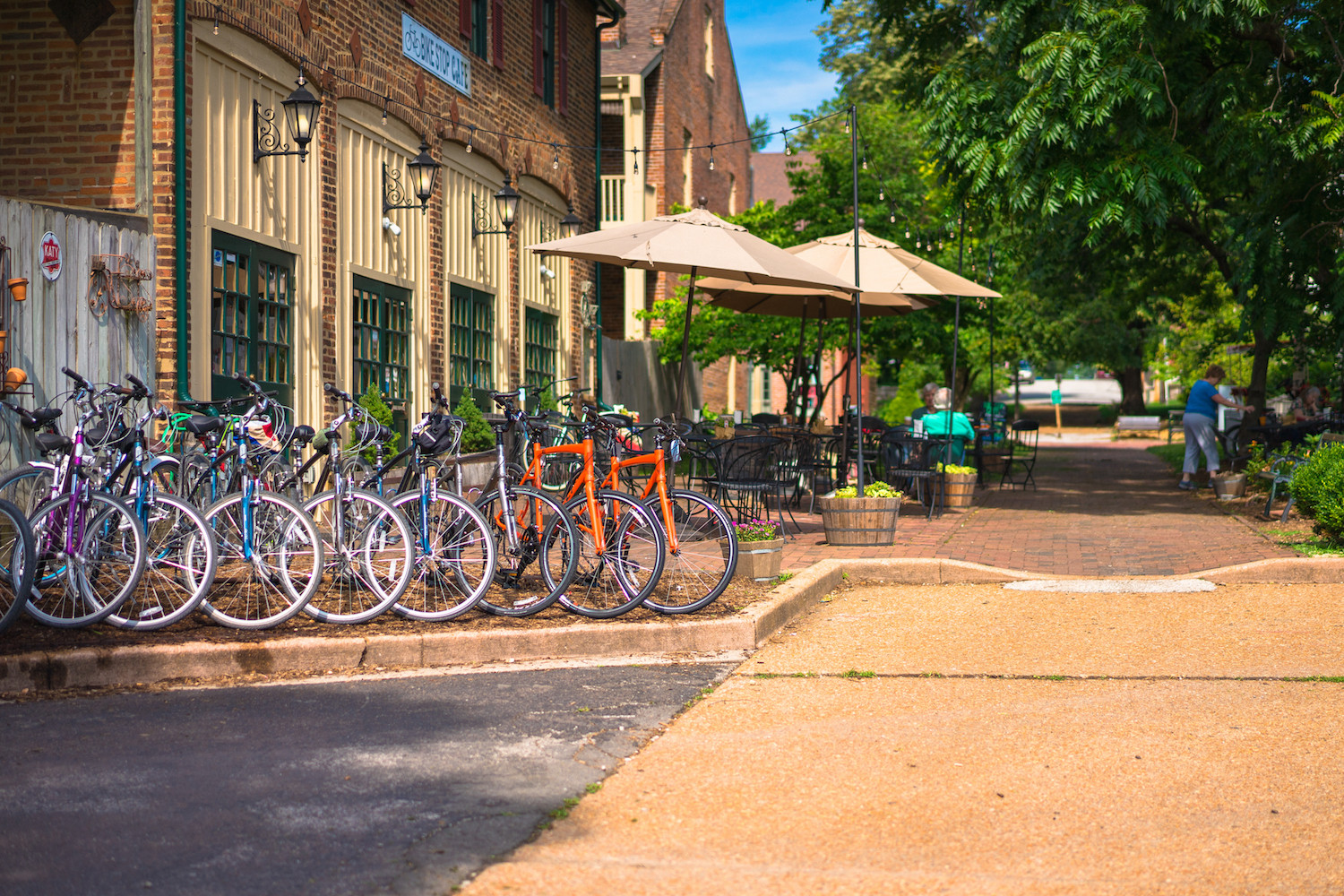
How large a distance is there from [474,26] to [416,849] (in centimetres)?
1330

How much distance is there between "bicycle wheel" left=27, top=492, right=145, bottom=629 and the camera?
6574 mm

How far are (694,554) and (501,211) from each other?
9262 millimetres

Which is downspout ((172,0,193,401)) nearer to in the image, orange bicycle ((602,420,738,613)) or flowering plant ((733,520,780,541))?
orange bicycle ((602,420,738,613))

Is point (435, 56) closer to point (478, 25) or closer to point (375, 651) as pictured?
point (478, 25)

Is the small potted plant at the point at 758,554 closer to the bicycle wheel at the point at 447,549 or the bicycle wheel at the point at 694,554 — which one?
the bicycle wheel at the point at 694,554

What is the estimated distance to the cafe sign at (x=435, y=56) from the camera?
1373 cm

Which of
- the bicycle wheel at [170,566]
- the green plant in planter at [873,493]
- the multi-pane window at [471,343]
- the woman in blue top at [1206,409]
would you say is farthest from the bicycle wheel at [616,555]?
the woman in blue top at [1206,409]

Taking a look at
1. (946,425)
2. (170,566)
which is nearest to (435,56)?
(946,425)

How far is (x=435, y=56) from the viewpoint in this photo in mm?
14367

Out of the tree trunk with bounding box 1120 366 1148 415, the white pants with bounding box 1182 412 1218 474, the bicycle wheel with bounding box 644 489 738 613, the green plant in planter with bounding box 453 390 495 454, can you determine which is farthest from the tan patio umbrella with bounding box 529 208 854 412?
the tree trunk with bounding box 1120 366 1148 415

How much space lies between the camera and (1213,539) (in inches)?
455

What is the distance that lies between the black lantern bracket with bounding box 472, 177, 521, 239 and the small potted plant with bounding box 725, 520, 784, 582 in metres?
7.61

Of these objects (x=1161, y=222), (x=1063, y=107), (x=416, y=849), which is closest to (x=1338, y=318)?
(x=1161, y=222)

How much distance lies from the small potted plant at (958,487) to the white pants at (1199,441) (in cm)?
349
